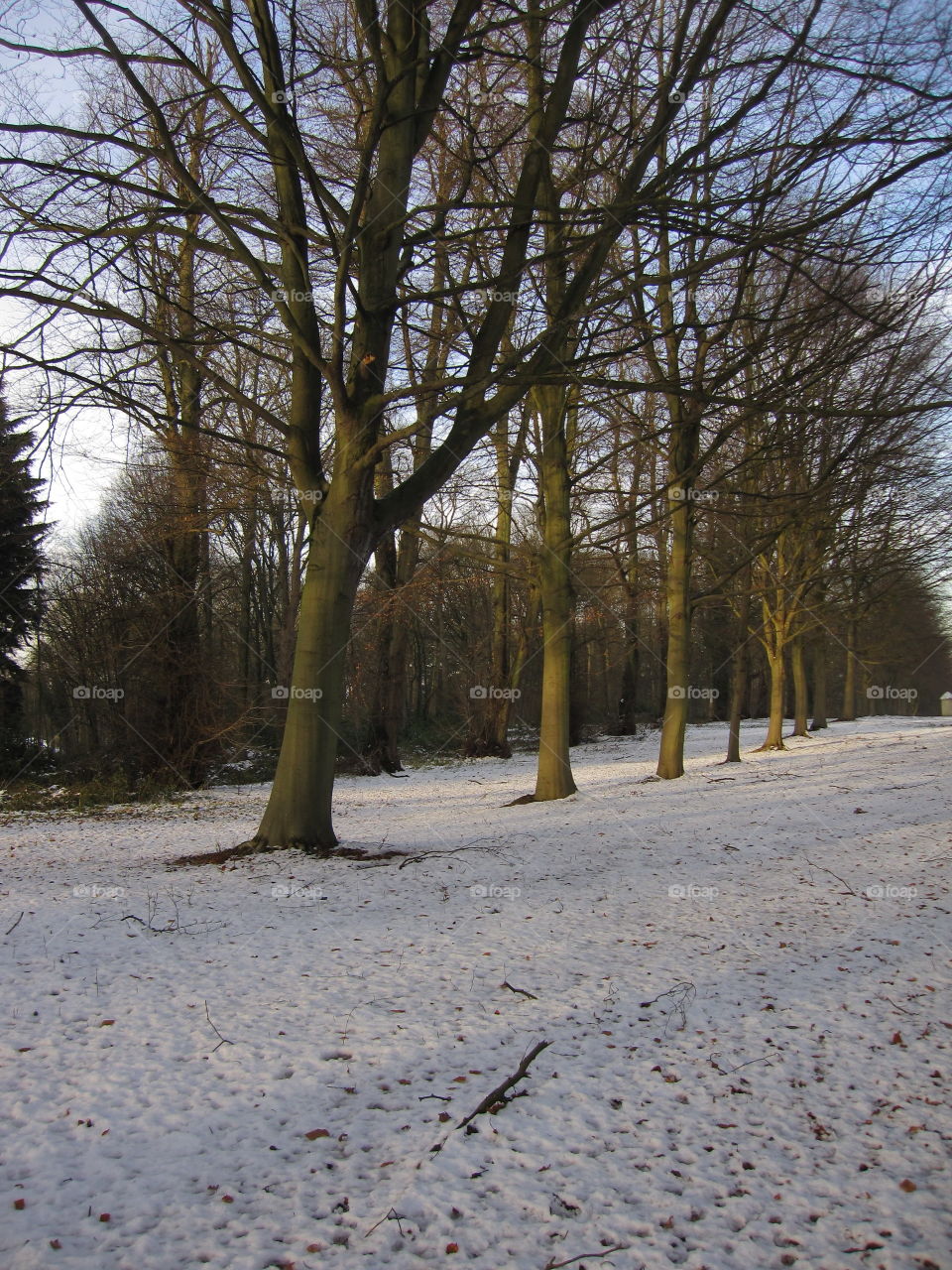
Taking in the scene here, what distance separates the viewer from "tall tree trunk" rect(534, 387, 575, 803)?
42.1 feet

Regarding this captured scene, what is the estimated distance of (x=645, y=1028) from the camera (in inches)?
158

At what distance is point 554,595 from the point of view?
12859 mm

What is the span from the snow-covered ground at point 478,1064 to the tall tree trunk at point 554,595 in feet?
18.4

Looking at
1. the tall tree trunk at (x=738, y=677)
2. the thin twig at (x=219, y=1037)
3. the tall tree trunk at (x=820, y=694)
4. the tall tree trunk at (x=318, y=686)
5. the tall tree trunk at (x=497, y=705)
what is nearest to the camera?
the thin twig at (x=219, y=1037)

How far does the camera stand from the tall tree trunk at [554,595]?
12.8m

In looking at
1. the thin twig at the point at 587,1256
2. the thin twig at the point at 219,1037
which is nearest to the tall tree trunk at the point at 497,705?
the thin twig at the point at 219,1037

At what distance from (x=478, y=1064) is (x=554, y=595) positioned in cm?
967

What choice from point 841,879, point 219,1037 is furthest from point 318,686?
point 841,879

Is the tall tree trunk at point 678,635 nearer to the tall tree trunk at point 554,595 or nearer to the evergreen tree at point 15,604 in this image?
the tall tree trunk at point 554,595

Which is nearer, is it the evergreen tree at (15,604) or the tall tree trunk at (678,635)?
the tall tree trunk at (678,635)

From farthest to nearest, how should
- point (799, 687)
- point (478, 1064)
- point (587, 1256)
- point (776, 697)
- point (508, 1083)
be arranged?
point (799, 687), point (776, 697), point (478, 1064), point (508, 1083), point (587, 1256)

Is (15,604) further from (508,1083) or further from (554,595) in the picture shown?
(508,1083)

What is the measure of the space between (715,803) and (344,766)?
463 inches

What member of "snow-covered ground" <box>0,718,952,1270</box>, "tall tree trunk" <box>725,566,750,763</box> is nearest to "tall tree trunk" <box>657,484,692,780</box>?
"tall tree trunk" <box>725,566,750,763</box>
